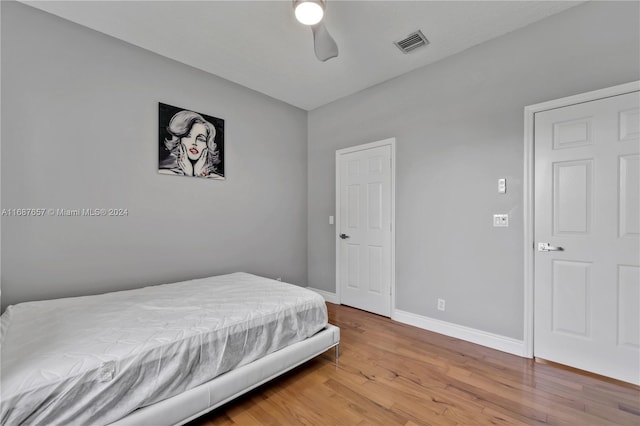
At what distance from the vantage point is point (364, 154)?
3.48m

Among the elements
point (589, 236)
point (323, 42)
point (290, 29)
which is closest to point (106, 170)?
point (290, 29)

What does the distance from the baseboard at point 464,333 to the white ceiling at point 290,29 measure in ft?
8.88

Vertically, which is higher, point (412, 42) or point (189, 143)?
point (412, 42)

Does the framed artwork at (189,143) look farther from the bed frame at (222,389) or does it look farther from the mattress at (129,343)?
the bed frame at (222,389)

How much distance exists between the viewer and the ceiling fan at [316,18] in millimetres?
1741

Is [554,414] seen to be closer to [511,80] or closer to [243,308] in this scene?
[243,308]

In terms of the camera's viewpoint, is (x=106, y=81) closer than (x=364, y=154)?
Yes

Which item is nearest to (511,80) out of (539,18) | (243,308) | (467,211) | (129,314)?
(539,18)

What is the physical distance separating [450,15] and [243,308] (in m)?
2.77

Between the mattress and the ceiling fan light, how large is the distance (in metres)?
1.97

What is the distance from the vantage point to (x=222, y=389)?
1.57m

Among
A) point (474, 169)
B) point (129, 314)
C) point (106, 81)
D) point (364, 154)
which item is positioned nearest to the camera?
point (129, 314)

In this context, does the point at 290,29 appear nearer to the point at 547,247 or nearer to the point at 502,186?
the point at 502,186

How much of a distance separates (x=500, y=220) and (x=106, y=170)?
11.7ft
